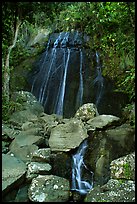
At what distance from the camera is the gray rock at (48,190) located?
4020 mm

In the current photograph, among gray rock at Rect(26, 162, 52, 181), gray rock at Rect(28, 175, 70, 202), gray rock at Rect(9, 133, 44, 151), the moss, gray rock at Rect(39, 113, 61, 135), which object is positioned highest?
gray rock at Rect(39, 113, 61, 135)

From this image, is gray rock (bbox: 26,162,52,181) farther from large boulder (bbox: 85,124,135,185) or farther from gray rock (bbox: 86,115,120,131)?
gray rock (bbox: 86,115,120,131)

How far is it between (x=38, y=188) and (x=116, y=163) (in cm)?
142

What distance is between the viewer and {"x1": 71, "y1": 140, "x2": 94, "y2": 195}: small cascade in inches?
183

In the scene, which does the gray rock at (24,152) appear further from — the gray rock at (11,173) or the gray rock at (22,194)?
the gray rock at (22,194)

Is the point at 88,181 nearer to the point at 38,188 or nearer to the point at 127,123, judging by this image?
the point at 38,188

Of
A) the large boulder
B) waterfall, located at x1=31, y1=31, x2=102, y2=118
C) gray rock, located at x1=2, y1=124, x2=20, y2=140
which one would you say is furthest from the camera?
waterfall, located at x1=31, y1=31, x2=102, y2=118

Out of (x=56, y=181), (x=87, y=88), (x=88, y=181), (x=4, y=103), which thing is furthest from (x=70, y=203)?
(x=87, y=88)

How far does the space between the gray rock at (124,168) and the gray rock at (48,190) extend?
0.87 meters

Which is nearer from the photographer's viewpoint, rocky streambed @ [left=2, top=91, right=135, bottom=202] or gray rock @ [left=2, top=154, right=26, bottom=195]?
rocky streambed @ [left=2, top=91, right=135, bottom=202]

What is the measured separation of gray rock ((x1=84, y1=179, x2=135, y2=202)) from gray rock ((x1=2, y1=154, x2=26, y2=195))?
1244 millimetres

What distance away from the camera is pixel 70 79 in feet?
32.1

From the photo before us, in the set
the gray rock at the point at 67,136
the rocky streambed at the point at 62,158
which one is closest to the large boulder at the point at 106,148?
the rocky streambed at the point at 62,158

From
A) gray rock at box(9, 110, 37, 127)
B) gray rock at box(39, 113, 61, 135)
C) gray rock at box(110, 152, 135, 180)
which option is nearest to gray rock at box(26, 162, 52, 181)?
gray rock at box(110, 152, 135, 180)
